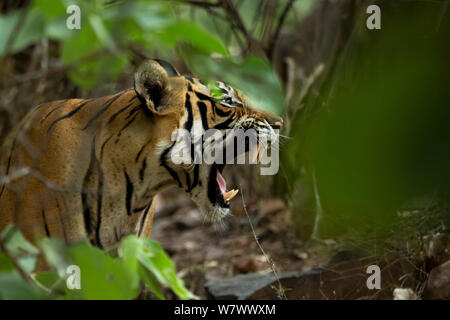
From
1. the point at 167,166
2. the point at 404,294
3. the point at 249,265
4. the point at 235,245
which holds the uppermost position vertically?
the point at 167,166

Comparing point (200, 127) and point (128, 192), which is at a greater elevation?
point (200, 127)

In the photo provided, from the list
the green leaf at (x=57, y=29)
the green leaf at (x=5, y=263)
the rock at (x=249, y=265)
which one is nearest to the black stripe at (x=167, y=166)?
the rock at (x=249, y=265)

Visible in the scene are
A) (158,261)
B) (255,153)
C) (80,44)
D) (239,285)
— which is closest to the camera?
(80,44)

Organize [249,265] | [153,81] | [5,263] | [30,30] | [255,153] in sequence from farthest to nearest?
[249,265]
[255,153]
[153,81]
[5,263]
[30,30]

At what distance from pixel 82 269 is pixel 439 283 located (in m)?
2.16

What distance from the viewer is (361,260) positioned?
9.67 feet

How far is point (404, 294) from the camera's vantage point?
103 inches

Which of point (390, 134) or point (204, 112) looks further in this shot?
point (204, 112)

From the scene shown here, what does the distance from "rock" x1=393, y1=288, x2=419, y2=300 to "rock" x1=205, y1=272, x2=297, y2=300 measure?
659 millimetres

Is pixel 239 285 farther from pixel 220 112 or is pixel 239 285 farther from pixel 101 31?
pixel 101 31

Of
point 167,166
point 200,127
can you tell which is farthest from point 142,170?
point 200,127

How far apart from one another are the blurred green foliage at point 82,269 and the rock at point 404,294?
5.96 feet

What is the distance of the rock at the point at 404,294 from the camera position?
2.60 metres
